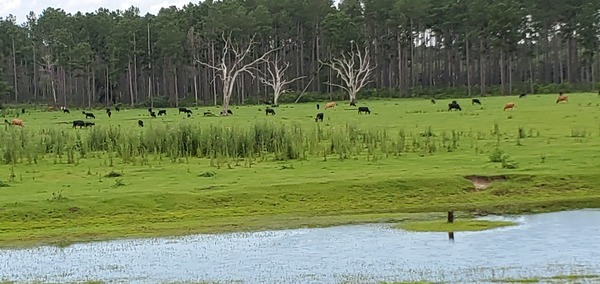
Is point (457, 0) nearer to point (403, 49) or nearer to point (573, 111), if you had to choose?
point (403, 49)

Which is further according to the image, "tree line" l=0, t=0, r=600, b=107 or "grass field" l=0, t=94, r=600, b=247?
"tree line" l=0, t=0, r=600, b=107

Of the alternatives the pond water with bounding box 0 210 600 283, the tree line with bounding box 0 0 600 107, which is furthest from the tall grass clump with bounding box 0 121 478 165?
the tree line with bounding box 0 0 600 107

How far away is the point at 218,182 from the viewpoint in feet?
75.6

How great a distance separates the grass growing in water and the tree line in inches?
2917

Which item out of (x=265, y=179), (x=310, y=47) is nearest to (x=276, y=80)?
(x=310, y=47)

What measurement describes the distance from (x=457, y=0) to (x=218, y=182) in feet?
293

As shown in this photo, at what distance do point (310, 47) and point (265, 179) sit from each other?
316 feet

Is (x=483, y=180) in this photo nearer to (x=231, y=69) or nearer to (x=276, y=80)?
(x=231, y=69)

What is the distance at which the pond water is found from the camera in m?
12.6

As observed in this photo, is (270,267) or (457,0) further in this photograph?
(457,0)

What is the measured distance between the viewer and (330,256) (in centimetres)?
1438

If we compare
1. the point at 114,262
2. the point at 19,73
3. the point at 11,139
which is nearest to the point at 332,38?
the point at 19,73

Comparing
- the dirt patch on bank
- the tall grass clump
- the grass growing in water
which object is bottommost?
the grass growing in water

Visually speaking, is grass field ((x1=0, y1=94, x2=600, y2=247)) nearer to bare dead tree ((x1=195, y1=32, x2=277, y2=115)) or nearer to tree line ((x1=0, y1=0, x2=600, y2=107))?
bare dead tree ((x1=195, y1=32, x2=277, y2=115))
